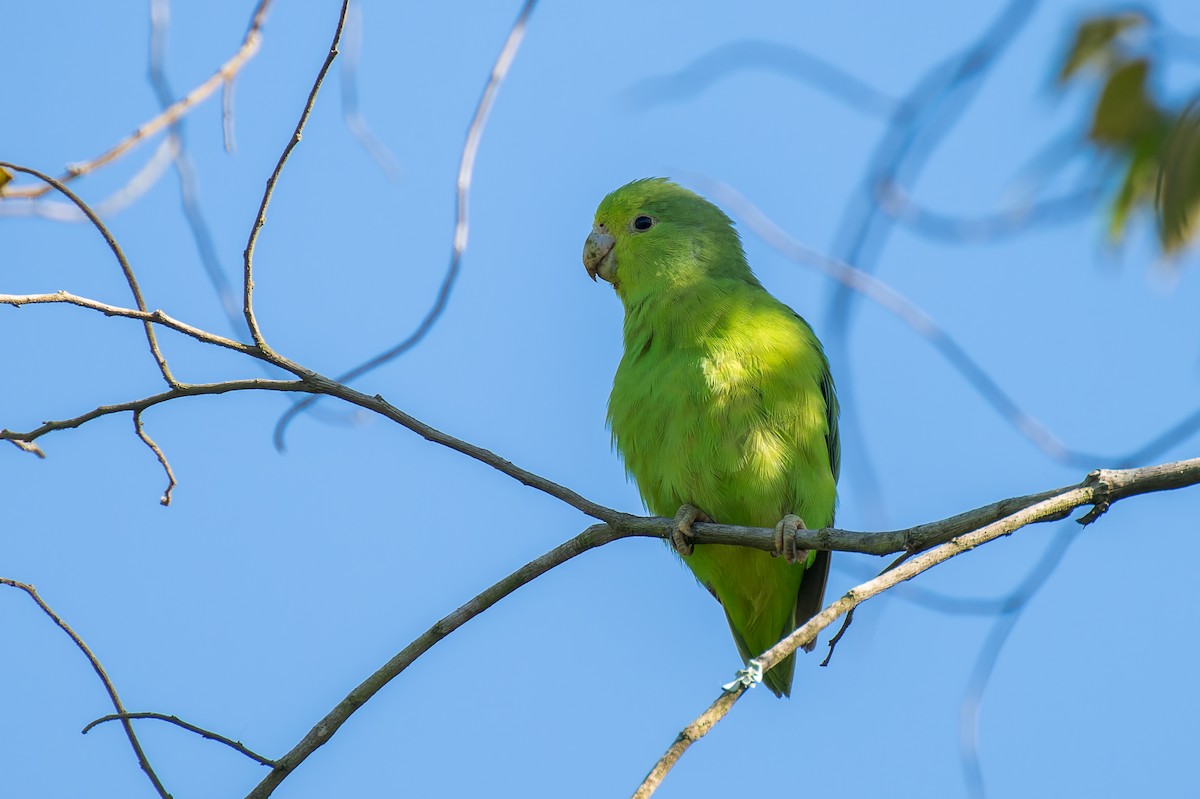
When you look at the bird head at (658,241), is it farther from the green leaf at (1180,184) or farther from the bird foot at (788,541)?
the green leaf at (1180,184)

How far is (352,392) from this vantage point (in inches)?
115

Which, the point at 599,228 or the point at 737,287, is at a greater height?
the point at 599,228

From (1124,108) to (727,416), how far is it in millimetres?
2077

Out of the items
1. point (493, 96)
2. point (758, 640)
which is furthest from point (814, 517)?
point (493, 96)

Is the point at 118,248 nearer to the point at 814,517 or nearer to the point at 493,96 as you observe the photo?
the point at 493,96

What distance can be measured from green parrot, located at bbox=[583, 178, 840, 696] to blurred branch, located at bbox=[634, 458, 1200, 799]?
4.07 feet

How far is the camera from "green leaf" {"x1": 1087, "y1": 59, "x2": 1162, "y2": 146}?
2.38 m

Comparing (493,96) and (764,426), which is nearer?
(493,96)

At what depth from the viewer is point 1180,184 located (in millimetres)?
2045

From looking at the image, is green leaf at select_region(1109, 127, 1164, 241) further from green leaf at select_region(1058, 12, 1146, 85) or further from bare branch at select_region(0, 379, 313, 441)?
bare branch at select_region(0, 379, 313, 441)

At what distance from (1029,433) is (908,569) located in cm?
164

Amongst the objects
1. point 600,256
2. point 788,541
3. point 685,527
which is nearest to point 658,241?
point 600,256

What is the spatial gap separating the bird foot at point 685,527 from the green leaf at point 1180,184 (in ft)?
5.82

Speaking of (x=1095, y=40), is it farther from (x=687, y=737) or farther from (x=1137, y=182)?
(x=687, y=737)
